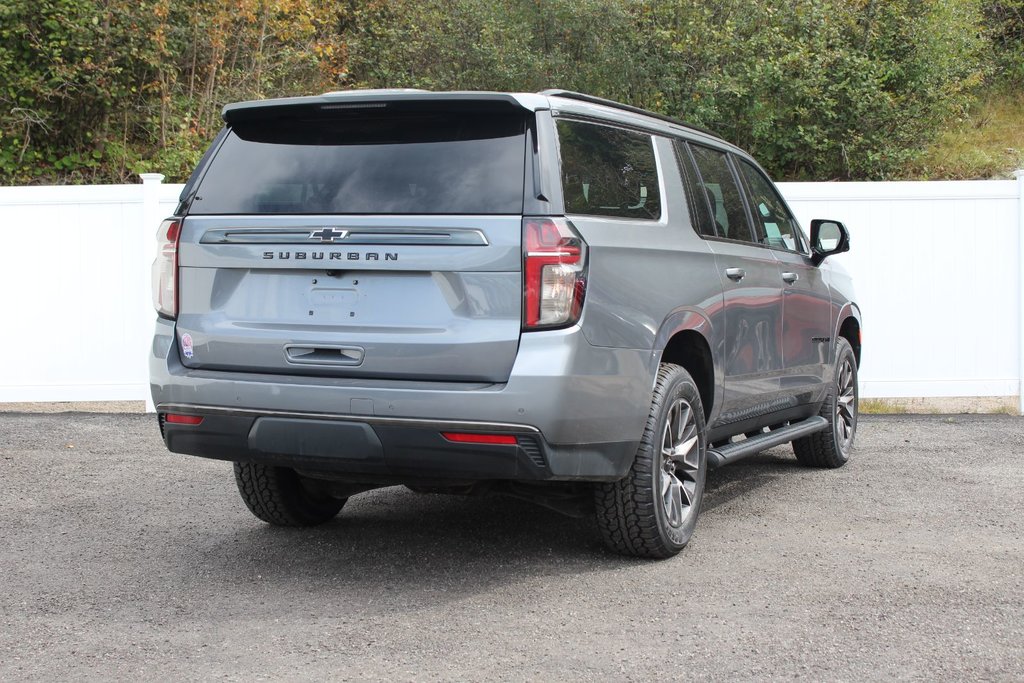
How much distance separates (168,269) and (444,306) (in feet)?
4.20

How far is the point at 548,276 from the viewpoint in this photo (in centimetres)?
430

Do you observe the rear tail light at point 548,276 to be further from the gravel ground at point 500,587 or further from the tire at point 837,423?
the tire at point 837,423

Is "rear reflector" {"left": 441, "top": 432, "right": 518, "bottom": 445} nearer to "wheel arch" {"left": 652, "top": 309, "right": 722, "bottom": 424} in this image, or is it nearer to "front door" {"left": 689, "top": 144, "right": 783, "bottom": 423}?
"wheel arch" {"left": 652, "top": 309, "right": 722, "bottom": 424}

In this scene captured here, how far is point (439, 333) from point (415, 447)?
0.43 meters

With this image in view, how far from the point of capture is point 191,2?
14852mm

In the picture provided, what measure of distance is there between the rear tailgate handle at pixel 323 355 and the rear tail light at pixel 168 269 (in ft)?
2.11

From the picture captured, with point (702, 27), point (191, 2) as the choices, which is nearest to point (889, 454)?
point (702, 27)

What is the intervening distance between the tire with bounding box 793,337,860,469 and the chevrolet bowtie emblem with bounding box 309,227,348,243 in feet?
13.1

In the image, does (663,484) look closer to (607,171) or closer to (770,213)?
(607,171)

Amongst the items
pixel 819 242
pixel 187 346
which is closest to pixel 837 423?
pixel 819 242

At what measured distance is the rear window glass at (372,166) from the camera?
14.7 ft

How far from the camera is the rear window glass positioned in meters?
4.48

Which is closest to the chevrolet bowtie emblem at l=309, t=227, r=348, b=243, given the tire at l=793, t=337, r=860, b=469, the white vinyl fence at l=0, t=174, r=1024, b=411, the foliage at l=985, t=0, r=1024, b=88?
the tire at l=793, t=337, r=860, b=469

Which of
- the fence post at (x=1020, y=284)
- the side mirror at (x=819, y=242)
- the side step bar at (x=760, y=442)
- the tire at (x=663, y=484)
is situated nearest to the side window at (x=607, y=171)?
the tire at (x=663, y=484)
